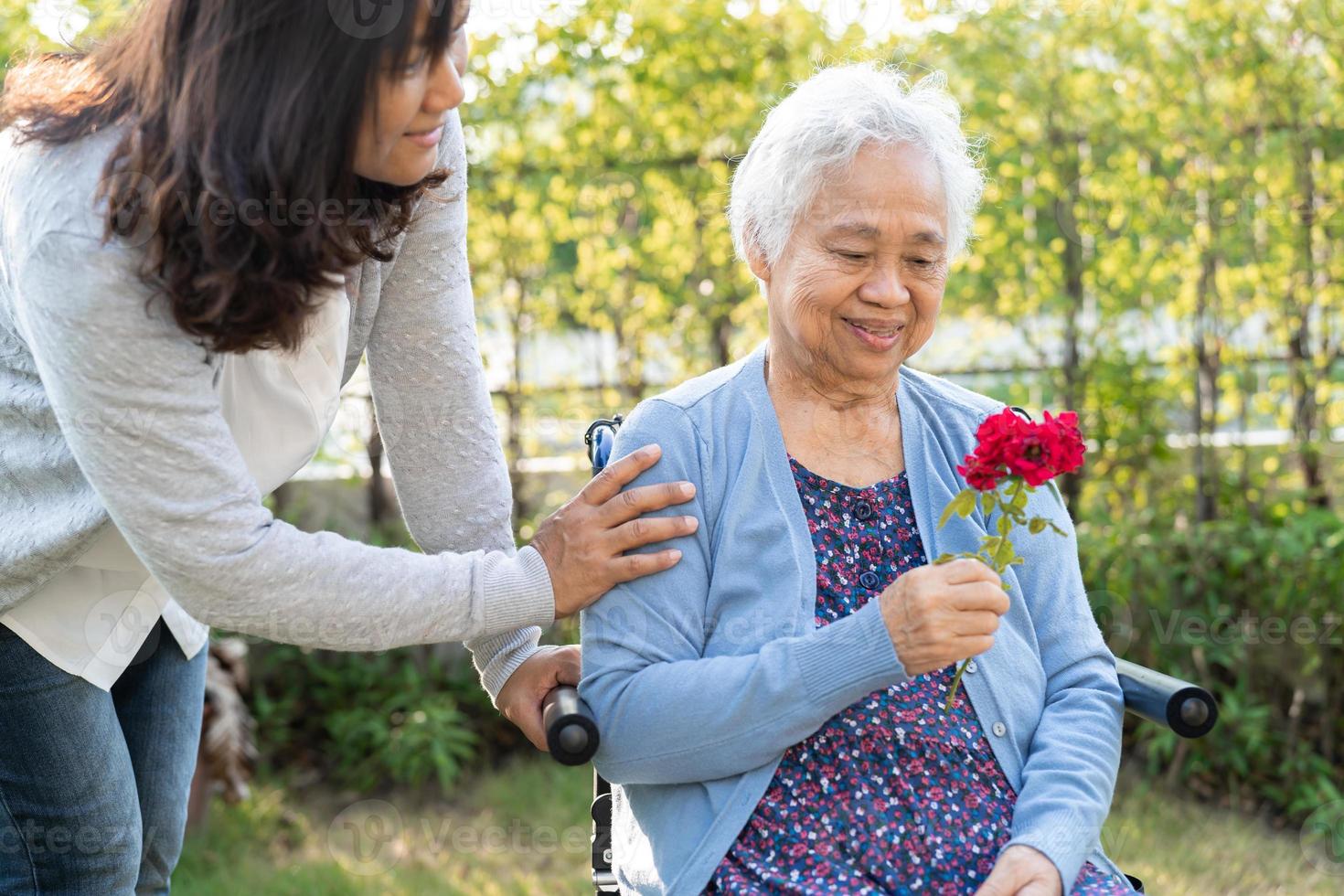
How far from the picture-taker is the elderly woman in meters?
1.98

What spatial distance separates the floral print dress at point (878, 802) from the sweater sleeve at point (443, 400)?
1.62 feet

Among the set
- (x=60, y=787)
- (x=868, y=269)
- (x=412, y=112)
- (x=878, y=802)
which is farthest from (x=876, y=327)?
(x=60, y=787)

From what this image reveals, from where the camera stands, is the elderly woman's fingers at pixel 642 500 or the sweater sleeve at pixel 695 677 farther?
the elderly woman's fingers at pixel 642 500

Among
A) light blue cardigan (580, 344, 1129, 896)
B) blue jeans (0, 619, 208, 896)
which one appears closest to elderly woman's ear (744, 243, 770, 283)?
light blue cardigan (580, 344, 1129, 896)

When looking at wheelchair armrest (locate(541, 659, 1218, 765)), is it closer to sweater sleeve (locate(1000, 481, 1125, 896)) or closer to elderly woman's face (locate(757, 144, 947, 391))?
sweater sleeve (locate(1000, 481, 1125, 896))

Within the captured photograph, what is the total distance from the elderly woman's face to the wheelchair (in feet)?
1.36

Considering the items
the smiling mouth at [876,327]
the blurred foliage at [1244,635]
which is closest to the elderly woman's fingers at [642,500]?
the smiling mouth at [876,327]

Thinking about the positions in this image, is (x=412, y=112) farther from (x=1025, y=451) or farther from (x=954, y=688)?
(x=954, y=688)

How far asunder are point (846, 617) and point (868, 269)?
58cm

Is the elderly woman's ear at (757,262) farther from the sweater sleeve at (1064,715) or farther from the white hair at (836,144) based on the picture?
the sweater sleeve at (1064,715)

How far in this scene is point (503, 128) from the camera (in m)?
4.67

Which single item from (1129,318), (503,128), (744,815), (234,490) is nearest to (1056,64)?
(1129,318)

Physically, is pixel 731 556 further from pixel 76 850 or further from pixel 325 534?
pixel 76 850

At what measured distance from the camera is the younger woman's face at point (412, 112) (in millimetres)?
1603
